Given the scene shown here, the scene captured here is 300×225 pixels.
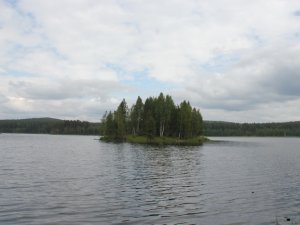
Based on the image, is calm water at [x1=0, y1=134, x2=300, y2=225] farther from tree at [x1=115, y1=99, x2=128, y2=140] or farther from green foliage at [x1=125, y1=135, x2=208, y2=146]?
tree at [x1=115, y1=99, x2=128, y2=140]

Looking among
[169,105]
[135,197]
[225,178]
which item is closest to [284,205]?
[135,197]

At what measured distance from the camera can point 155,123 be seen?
144 m

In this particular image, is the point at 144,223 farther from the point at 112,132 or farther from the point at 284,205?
the point at 112,132

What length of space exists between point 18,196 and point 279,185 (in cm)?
2793

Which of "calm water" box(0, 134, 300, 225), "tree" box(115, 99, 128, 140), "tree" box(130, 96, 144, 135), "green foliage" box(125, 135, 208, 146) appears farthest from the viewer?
"tree" box(115, 99, 128, 140)

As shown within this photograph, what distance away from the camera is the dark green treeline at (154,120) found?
146250mm

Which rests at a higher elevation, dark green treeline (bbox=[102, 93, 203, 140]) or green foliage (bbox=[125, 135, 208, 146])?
dark green treeline (bbox=[102, 93, 203, 140])

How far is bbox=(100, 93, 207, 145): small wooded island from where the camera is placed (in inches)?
5748

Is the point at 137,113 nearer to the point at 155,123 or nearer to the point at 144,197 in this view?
the point at 155,123

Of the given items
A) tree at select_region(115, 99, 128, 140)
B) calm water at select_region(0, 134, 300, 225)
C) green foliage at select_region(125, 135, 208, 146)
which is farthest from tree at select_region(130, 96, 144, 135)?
calm water at select_region(0, 134, 300, 225)

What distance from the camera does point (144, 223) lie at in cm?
2344

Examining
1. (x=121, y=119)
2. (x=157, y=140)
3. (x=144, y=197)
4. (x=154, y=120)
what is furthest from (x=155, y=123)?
(x=144, y=197)

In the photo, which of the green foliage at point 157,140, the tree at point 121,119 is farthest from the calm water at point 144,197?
the tree at point 121,119

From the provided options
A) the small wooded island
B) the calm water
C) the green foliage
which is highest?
the small wooded island
